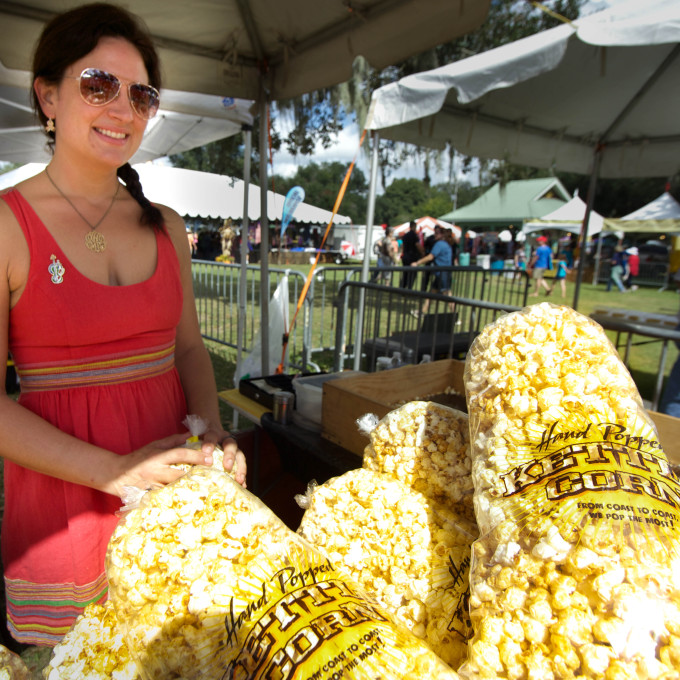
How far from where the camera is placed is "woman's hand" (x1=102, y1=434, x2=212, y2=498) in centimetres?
82

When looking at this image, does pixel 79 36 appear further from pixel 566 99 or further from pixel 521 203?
pixel 521 203

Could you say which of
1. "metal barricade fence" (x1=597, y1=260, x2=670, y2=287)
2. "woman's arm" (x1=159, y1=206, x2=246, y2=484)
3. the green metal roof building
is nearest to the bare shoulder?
"woman's arm" (x1=159, y1=206, x2=246, y2=484)

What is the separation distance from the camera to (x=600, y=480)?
55cm

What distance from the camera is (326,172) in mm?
67375

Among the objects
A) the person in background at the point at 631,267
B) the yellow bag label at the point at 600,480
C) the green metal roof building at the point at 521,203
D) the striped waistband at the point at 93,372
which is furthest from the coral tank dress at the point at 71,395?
the person in background at the point at 631,267

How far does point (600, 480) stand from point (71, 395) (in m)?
1.19

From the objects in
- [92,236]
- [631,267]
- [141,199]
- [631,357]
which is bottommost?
[631,357]

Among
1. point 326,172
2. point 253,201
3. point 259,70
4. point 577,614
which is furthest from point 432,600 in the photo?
point 326,172

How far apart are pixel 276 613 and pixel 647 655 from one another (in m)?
0.39

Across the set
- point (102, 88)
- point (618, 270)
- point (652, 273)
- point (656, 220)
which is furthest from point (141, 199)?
point (652, 273)

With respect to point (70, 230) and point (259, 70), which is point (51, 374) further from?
point (259, 70)

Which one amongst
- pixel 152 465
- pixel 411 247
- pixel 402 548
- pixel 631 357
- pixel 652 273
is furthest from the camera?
pixel 652 273

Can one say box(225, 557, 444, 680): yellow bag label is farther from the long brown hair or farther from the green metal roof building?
the green metal roof building

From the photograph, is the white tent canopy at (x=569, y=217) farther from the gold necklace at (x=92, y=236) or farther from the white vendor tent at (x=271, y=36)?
the gold necklace at (x=92, y=236)
